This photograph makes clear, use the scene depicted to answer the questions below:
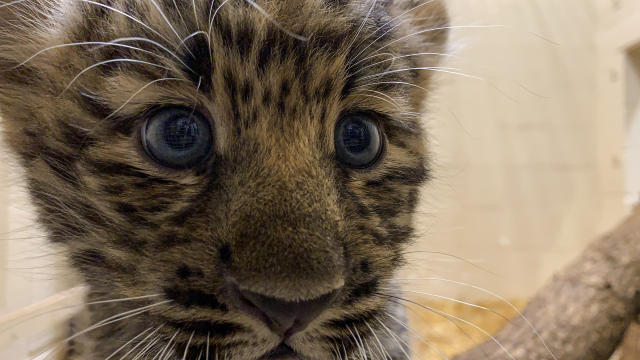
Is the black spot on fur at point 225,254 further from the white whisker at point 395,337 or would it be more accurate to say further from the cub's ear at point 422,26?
the cub's ear at point 422,26

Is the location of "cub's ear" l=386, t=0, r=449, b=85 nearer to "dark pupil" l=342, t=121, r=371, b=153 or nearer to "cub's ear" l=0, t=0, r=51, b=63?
"dark pupil" l=342, t=121, r=371, b=153

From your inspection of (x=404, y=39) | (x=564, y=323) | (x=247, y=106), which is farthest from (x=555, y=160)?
(x=247, y=106)

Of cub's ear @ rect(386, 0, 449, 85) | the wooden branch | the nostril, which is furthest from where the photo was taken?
the wooden branch

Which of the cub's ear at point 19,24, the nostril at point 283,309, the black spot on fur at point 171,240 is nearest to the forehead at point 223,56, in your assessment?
the cub's ear at point 19,24

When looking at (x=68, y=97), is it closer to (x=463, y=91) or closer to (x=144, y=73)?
(x=144, y=73)

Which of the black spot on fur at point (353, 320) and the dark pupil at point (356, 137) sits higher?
the dark pupil at point (356, 137)

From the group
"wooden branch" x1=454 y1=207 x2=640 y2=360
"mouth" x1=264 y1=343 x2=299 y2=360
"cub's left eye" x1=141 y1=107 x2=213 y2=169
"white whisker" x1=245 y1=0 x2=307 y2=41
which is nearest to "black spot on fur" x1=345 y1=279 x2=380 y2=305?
"mouth" x1=264 y1=343 x2=299 y2=360
